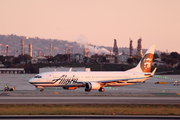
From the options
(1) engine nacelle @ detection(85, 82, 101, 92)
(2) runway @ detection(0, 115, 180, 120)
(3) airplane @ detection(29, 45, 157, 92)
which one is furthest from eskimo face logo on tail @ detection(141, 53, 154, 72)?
(2) runway @ detection(0, 115, 180, 120)

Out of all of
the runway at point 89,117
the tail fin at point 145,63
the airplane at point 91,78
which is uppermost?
the tail fin at point 145,63

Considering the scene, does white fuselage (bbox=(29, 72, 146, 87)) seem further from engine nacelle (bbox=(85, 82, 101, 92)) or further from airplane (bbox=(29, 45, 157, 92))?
engine nacelle (bbox=(85, 82, 101, 92))

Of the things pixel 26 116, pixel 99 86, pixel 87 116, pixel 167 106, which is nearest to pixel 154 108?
pixel 167 106

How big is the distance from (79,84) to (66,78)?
10.2 feet

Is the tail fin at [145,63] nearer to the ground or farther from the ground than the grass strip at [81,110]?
farther from the ground

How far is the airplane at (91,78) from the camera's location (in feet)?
174

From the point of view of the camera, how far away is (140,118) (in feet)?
87.6

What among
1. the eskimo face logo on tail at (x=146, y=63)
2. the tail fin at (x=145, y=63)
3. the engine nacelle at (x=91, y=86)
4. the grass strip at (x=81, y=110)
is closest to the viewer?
the grass strip at (x=81, y=110)

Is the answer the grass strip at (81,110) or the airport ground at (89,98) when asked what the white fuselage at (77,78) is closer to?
the airport ground at (89,98)

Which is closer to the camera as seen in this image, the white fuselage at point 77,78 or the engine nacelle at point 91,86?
the white fuselage at point 77,78

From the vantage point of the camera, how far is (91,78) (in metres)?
55.9

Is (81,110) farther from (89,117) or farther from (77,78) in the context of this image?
(77,78)

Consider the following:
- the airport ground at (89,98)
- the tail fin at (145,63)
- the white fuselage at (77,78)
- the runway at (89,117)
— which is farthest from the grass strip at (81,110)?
the tail fin at (145,63)

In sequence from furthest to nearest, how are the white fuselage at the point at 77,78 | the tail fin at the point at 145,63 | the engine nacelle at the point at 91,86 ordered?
the tail fin at the point at 145,63, the engine nacelle at the point at 91,86, the white fuselage at the point at 77,78
